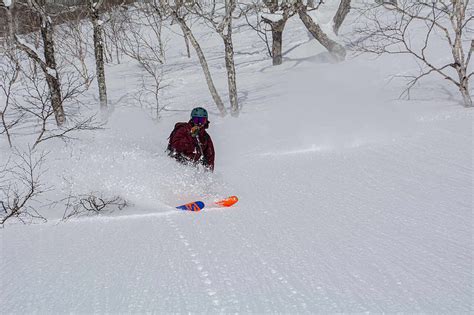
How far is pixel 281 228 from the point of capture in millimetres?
4188

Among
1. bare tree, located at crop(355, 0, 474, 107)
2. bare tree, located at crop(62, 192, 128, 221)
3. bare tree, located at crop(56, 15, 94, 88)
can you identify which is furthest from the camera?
bare tree, located at crop(56, 15, 94, 88)

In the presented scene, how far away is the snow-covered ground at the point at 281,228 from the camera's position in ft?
9.30

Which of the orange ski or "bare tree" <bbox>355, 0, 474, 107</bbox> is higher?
"bare tree" <bbox>355, 0, 474, 107</bbox>

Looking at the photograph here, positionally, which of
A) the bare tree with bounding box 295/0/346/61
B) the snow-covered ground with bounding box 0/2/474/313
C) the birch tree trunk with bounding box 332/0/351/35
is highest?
the birch tree trunk with bounding box 332/0/351/35

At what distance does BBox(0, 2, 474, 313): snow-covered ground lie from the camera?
9.30ft

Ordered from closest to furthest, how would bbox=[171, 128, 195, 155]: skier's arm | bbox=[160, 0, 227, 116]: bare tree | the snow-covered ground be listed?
the snow-covered ground, bbox=[171, 128, 195, 155]: skier's arm, bbox=[160, 0, 227, 116]: bare tree

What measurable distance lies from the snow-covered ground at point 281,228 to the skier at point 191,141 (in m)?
0.18

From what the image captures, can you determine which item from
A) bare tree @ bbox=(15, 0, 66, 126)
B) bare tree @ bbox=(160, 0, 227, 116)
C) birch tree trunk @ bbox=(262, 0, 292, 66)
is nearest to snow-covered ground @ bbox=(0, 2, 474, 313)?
bare tree @ bbox=(160, 0, 227, 116)

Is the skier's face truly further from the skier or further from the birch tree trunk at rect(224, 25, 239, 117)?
the birch tree trunk at rect(224, 25, 239, 117)

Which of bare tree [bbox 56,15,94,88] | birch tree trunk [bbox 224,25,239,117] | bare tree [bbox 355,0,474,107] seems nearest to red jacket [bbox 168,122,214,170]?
bare tree [bbox 355,0,474,107]

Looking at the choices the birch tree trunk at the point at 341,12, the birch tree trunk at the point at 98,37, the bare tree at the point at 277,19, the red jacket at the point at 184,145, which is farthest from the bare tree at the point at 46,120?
the birch tree trunk at the point at 341,12

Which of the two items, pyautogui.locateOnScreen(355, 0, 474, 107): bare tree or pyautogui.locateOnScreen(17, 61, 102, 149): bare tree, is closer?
pyautogui.locateOnScreen(17, 61, 102, 149): bare tree

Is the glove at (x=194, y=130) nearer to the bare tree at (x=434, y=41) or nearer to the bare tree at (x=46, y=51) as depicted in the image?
the bare tree at (x=434, y=41)

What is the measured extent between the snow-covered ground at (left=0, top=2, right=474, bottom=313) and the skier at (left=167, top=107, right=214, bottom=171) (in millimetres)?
176
